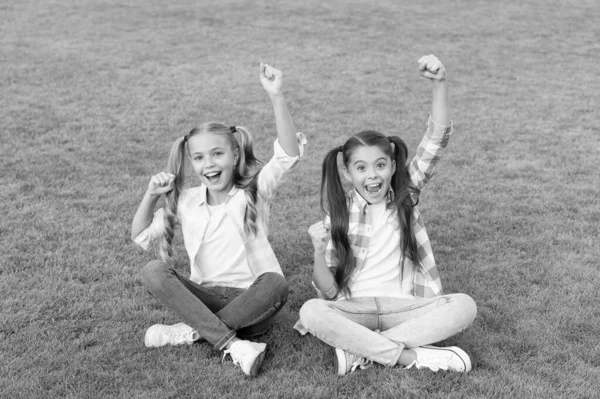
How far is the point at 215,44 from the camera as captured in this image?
13508mm

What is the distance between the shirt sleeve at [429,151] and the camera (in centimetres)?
388

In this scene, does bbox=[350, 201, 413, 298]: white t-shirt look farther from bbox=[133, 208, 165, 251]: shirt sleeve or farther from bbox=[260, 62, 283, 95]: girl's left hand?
bbox=[133, 208, 165, 251]: shirt sleeve

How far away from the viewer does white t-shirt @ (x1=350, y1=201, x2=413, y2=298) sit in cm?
400

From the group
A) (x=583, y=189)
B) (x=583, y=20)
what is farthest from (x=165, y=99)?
(x=583, y=20)

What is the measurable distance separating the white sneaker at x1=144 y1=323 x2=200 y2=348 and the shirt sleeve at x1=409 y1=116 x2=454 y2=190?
5.00 ft

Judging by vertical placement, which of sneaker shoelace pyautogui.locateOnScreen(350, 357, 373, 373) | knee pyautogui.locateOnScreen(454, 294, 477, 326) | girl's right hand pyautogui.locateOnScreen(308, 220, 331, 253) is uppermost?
girl's right hand pyautogui.locateOnScreen(308, 220, 331, 253)

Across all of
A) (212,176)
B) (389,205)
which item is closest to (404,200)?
(389,205)

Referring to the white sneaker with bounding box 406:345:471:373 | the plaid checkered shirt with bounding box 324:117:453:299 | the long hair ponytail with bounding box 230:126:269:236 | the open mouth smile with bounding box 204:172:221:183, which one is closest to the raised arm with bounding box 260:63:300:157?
the long hair ponytail with bounding box 230:126:269:236

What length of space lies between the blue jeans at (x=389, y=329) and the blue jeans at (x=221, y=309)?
0.71 feet

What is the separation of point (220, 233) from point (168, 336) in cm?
64

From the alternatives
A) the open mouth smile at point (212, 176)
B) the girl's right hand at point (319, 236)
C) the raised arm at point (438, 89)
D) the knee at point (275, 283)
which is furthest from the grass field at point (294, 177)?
the raised arm at point (438, 89)

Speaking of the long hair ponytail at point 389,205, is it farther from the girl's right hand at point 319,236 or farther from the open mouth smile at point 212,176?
the open mouth smile at point 212,176

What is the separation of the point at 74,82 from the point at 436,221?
683 centimetres

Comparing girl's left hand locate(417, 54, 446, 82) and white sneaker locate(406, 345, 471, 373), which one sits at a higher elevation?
girl's left hand locate(417, 54, 446, 82)
